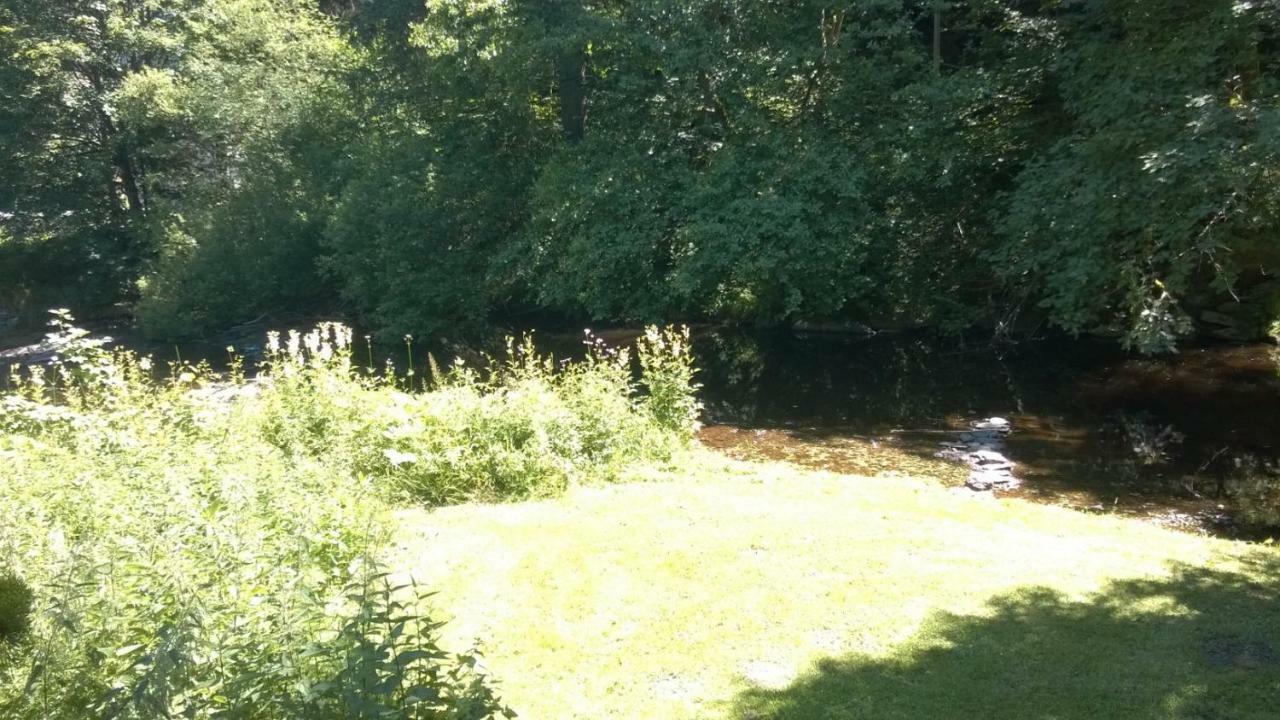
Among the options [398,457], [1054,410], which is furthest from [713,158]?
[398,457]

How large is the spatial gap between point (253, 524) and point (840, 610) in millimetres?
3280

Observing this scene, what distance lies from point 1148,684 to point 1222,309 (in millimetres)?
15893

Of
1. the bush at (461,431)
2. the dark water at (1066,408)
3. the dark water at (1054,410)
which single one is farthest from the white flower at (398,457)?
the dark water at (1066,408)

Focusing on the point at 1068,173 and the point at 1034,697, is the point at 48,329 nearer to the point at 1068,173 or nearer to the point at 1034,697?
the point at 1068,173

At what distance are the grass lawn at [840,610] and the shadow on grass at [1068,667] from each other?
0.04 ft

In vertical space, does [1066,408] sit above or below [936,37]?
below

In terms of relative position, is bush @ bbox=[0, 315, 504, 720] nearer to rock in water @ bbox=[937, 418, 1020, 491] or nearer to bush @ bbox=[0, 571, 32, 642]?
bush @ bbox=[0, 571, 32, 642]

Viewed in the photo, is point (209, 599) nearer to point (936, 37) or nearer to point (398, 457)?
point (398, 457)

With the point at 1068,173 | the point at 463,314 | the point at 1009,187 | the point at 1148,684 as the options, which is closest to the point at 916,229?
the point at 1009,187

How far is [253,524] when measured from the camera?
14.9 ft

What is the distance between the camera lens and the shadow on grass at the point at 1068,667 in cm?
423

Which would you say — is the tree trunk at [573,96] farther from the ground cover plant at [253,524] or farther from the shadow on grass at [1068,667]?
the shadow on grass at [1068,667]

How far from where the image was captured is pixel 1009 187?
18406mm

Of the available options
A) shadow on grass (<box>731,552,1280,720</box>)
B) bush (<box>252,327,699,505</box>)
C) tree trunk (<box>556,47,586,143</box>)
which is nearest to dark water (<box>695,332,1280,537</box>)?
shadow on grass (<box>731,552,1280,720</box>)
